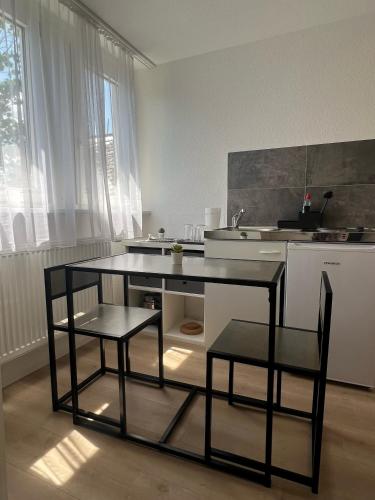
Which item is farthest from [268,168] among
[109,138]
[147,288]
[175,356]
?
[175,356]

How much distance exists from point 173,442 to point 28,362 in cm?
119

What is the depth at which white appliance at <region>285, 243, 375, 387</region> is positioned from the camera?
1.83m

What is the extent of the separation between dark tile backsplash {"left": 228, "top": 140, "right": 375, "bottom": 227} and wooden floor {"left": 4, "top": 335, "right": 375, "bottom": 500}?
130cm

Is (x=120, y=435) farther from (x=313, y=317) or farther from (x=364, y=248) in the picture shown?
(x=364, y=248)

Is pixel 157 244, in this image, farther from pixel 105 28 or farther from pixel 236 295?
pixel 105 28

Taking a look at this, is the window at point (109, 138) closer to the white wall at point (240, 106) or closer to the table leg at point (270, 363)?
the white wall at point (240, 106)

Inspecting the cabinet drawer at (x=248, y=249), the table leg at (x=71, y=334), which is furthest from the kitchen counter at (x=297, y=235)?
the table leg at (x=71, y=334)

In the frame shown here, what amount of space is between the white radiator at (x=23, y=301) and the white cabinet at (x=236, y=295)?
1.10m

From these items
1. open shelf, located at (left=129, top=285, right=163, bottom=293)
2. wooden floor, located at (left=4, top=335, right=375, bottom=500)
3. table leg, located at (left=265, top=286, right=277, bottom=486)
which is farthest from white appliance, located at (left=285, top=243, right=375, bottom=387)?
open shelf, located at (left=129, top=285, right=163, bottom=293)

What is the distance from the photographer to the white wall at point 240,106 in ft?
7.55

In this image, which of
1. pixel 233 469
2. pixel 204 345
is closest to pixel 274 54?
pixel 204 345

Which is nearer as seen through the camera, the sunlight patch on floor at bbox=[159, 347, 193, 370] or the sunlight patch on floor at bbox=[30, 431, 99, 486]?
the sunlight patch on floor at bbox=[30, 431, 99, 486]

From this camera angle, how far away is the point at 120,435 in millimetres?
1485

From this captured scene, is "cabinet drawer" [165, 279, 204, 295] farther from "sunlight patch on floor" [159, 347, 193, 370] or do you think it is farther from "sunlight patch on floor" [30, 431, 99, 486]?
"sunlight patch on floor" [30, 431, 99, 486]
